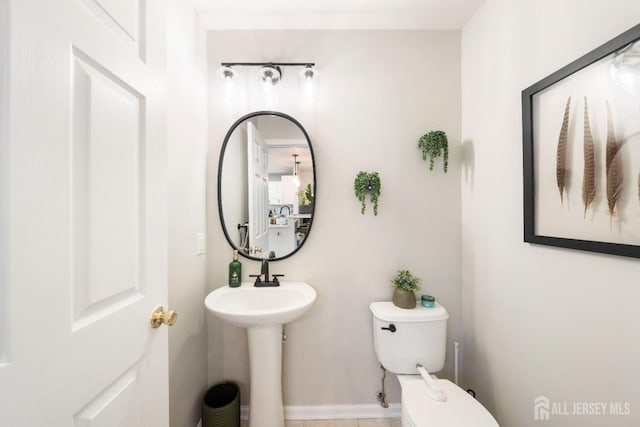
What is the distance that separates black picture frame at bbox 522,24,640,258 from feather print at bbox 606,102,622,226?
2 cm

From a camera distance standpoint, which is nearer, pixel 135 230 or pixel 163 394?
pixel 135 230

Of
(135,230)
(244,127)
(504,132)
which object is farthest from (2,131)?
(504,132)

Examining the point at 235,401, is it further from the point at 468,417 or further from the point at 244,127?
the point at 244,127

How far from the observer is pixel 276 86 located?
1.56 m

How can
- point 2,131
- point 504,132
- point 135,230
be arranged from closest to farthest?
point 2,131 → point 135,230 → point 504,132

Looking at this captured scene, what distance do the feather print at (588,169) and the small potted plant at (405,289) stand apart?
807mm

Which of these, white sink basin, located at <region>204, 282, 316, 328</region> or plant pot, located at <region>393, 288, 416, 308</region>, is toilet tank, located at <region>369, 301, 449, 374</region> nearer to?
plant pot, located at <region>393, 288, 416, 308</region>

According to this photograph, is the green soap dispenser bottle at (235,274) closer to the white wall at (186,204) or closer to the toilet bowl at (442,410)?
the white wall at (186,204)

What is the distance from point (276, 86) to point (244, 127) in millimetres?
321

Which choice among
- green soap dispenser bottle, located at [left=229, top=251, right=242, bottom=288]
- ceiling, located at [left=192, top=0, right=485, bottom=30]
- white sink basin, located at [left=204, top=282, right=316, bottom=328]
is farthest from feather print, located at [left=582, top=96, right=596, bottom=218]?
green soap dispenser bottle, located at [left=229, top=251, right=242, bottom=288]

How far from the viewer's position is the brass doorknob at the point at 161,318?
75cm

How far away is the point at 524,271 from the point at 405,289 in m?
0.56

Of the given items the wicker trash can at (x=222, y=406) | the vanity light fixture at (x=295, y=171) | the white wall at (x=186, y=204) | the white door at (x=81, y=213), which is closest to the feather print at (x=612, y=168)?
the vanity light fixture at (x=295, y=171)

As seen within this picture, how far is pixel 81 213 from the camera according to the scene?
0.54 metres
